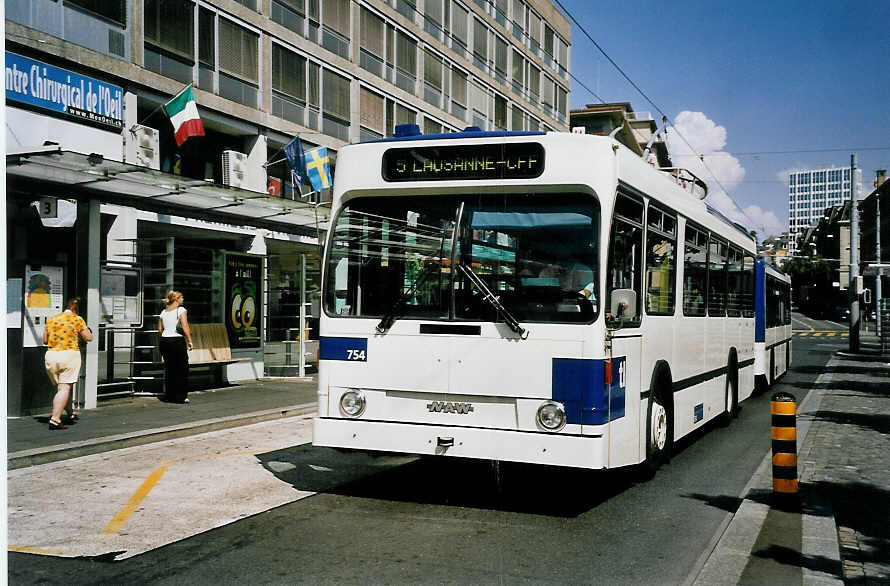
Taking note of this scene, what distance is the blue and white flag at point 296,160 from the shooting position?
25.3 meters

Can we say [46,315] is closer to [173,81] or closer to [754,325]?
[173,81]

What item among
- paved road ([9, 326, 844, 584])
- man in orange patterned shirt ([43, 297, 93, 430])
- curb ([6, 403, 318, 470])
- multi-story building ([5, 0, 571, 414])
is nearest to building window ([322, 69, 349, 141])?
multi-story building ([5, 0, 571, 414])

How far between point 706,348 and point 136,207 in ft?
31.8

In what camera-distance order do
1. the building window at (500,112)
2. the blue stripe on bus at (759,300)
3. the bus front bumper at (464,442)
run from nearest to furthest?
1. the bus front bumper at (464,442)
2. the blue stripe on bus at (759,300)
3. the building window at (500,112)

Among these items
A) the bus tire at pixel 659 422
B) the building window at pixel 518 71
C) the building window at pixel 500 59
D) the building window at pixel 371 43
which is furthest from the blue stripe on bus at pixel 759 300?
the building window at pixel 518 71

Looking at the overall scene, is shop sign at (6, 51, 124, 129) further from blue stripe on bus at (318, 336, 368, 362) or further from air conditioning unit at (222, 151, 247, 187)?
blue stripe on bus at (318, 336, 368, 362)

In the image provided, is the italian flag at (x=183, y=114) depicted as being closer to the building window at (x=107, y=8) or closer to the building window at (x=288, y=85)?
the building window at (x=107, y=8)

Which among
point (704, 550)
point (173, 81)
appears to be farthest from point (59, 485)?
point (173, 81)

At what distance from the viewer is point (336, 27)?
29.9m

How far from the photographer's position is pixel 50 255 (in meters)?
13.7

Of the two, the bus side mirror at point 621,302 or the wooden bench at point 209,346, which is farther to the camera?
the wooden bench at point 209,346

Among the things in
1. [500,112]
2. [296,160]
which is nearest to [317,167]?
[296,160]

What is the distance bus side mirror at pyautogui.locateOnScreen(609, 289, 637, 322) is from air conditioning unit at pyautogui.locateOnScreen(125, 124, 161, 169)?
15.6m

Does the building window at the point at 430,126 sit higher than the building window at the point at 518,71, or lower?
lower
